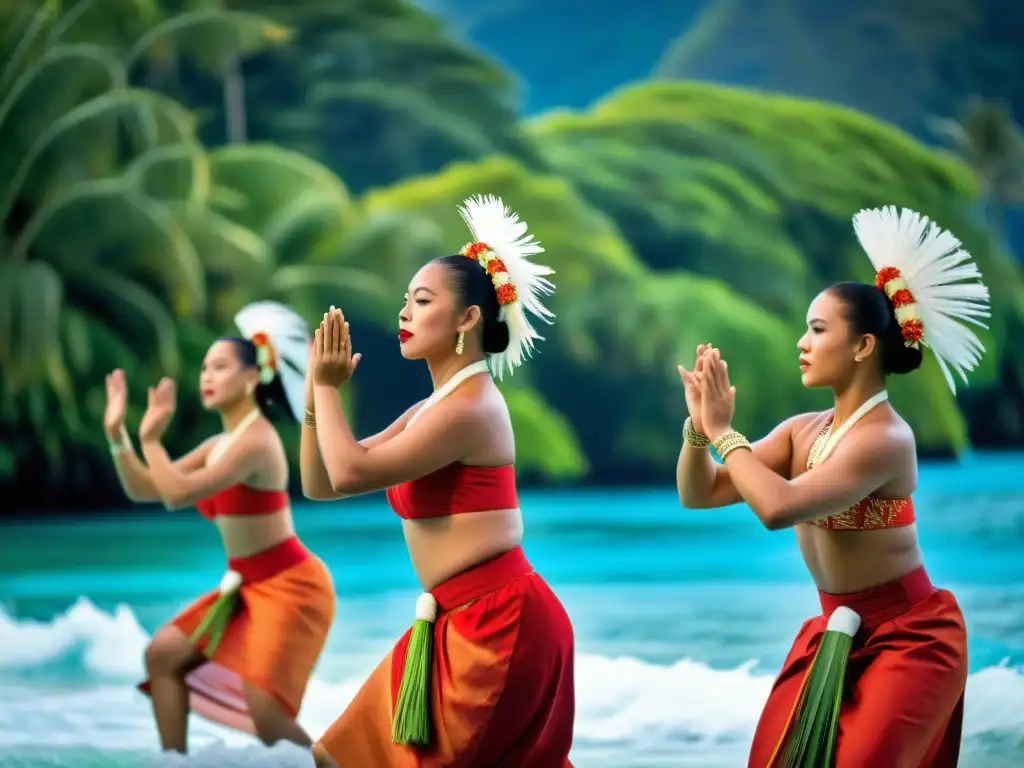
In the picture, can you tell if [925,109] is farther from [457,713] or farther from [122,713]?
[457,713]

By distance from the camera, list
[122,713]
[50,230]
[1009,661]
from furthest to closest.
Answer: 1. [50,230]
2. [1009,661]
3. [122,713]

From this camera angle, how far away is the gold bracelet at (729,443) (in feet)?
7.77

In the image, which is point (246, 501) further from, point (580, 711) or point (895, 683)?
point (895, 683)

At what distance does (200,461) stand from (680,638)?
276 cm

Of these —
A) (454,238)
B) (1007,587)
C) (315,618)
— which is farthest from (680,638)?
(454,238)

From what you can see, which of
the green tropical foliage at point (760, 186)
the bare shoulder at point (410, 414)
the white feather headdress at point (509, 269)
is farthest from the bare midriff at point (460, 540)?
the green tropical foliage at point (760, 186)

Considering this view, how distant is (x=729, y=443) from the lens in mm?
2373

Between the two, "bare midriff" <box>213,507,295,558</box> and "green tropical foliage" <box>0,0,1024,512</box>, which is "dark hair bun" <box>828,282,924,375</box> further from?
"green tropical foliage" <box>0,0,1024,512</box>

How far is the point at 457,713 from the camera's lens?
97.4 inches

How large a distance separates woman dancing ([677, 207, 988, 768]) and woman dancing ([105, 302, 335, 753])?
1.33 metres

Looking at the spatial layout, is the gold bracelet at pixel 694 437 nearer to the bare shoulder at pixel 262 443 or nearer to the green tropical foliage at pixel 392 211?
the bare shoulder at pixel 262 443

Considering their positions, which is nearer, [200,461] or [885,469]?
[885,469]

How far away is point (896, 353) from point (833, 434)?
185mm

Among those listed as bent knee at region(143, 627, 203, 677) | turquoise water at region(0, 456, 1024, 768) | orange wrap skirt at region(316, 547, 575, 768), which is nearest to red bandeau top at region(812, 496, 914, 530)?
orange wrap skirt at region(316, 547, 575, 768)
